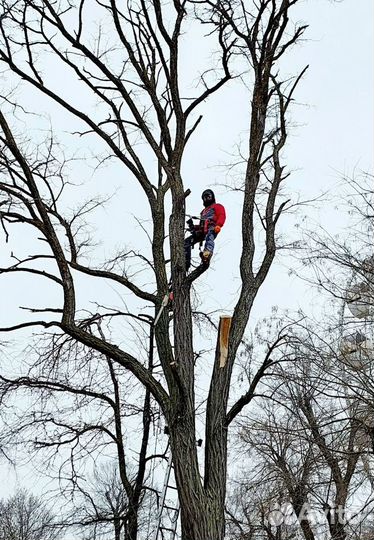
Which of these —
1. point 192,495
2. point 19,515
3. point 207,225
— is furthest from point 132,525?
point 19,515

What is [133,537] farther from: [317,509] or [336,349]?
[336,349]

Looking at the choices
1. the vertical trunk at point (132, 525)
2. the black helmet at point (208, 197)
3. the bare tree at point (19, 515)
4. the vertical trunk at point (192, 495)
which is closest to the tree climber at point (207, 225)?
the black helmet at point (208, 197)

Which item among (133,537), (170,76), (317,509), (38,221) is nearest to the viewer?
(38,221)

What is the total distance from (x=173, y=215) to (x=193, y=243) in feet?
2.11

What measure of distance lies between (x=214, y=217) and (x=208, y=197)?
0.48 meters

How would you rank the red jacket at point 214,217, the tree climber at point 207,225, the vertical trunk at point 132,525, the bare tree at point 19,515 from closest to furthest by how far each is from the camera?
the tree climber at point 207,225 < the red jacket at point 214,217 < the vertical trunk at point 132,525 < the bare tree at point 19,515

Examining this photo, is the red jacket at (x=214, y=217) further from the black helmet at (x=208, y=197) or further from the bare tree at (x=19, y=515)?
the bare tree at (x=19, y=515)

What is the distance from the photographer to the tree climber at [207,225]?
22.8 ft

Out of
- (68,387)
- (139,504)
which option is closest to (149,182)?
(68,387)

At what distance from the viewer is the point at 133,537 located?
9.43 metres

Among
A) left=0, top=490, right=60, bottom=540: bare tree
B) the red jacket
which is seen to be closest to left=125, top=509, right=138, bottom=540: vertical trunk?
the red jacket

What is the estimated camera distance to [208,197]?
7531mm

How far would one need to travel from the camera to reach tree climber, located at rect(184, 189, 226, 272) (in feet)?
22.8

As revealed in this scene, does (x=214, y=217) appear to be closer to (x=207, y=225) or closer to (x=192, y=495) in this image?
(x=207, y=225)
